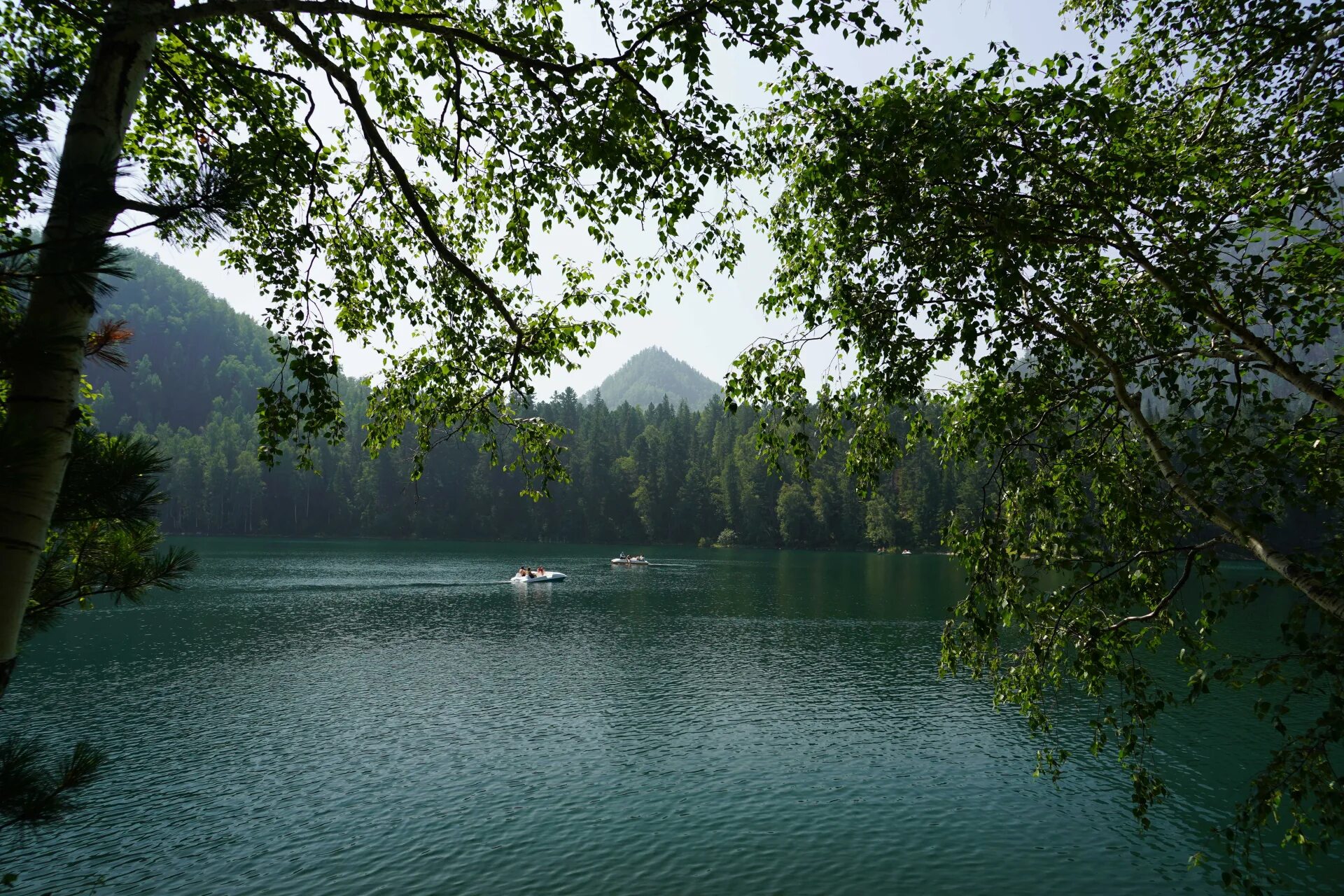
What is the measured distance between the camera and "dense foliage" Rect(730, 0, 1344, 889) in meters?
5.56

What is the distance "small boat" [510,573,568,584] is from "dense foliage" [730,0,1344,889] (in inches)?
2150

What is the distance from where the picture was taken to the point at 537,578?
61906mm

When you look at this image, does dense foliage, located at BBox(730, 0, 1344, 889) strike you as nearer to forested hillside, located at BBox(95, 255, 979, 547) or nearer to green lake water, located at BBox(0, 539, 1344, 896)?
green lake water, located at BBox(0, 539, 1344, 896)

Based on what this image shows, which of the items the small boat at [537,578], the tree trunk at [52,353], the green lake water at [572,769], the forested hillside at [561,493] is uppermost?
the forested hillside at [561,493]

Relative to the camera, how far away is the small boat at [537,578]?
60188mm

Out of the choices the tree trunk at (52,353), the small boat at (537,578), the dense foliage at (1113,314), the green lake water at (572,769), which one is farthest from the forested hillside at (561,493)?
the tree trunk at (52,353)

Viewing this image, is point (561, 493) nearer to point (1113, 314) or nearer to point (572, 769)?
point (572, 769)

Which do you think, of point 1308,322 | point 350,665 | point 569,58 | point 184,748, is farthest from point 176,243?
point 350,665

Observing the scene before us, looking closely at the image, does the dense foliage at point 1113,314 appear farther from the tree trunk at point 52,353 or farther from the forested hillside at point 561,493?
the forested hillside at point 561,493

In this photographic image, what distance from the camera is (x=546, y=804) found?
16.0 metres

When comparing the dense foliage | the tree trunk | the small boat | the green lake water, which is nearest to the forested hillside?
the small boat

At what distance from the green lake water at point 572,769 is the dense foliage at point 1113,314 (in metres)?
8.32

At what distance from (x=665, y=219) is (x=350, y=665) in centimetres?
2764

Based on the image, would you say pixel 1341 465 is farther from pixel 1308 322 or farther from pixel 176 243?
pixel 176 243
